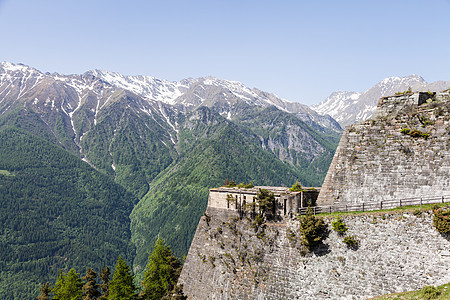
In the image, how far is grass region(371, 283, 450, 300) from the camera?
17516 mm

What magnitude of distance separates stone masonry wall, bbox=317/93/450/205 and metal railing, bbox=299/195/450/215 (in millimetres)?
620

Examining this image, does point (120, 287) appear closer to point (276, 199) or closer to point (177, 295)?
point (177, 295)

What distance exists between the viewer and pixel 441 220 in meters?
19.1

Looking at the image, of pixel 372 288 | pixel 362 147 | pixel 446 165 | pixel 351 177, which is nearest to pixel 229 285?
pixel 372 288

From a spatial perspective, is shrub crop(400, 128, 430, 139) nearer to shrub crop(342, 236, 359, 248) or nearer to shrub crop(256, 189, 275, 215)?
shrub crop(342, 236, 359, 248)

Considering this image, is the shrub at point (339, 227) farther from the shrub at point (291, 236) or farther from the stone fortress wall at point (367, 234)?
the shrub at point (291, 236)

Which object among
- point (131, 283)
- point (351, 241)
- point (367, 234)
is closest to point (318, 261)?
point (351, 241)

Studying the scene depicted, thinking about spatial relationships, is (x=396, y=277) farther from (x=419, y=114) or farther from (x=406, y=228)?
(x=419, y=114)

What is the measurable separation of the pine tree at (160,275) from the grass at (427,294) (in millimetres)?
26459

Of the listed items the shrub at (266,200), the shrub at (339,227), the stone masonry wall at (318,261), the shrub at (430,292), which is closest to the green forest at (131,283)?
the stone masonry wall at (318,261)

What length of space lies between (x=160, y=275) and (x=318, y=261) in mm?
23979

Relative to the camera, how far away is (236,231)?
2977cm

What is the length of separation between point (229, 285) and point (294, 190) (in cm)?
1042

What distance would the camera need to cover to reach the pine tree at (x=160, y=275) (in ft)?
129
